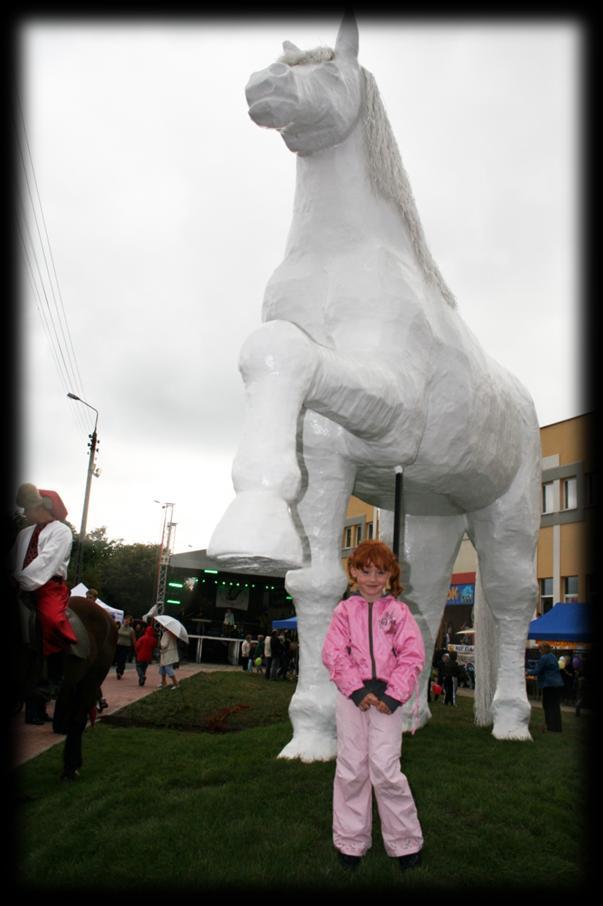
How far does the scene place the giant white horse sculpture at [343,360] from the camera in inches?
101

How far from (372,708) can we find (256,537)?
0.79 meters

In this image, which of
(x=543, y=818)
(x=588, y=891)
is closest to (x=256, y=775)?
(x=543, y=818)

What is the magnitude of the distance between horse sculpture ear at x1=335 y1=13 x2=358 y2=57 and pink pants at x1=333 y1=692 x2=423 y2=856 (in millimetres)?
2728

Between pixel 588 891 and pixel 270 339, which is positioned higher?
pixel 270 339

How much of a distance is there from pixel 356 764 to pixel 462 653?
15845mm

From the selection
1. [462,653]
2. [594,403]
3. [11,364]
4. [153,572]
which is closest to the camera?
[11,364]

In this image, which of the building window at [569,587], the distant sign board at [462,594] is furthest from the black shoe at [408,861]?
the distant sign board at [462,594]

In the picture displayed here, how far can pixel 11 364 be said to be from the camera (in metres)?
3.15

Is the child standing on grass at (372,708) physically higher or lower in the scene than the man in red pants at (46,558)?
lower

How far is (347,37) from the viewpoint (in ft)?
10.7

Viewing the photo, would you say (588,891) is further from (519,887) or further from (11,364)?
(11,364)

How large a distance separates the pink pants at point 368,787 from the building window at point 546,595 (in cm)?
1957

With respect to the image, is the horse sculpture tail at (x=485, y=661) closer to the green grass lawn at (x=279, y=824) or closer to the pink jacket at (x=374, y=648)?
the green grass lawn at (x=279, y=824)

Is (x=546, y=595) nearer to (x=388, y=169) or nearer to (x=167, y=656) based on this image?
(x=167, y=656)
